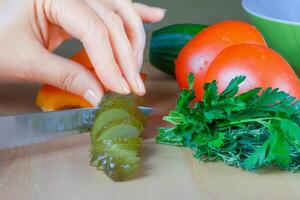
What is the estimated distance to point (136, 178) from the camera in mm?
589

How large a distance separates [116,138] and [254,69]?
0.19m

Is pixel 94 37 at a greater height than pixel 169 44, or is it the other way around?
pixel 94 37

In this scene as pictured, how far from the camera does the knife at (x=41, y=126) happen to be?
0.63 metres

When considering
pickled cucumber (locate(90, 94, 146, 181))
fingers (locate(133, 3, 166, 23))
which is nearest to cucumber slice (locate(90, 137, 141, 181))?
pickled cucumber (locate(90, 94, 146, 181))

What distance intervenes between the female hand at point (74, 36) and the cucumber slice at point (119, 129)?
3.6 inches

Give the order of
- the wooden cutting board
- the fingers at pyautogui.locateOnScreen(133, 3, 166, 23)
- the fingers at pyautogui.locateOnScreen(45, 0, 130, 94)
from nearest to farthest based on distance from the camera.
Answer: the wooden cutting board < the fingers at pyautogui.locateOnScreen(45, 0, 130, 94) < the fingers at pyautogui.locateOnScreen(133, 3, 166, 23)

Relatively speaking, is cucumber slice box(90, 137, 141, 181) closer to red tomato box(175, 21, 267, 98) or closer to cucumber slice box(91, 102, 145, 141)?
cucumber slice box(91, 102, 145, 141)

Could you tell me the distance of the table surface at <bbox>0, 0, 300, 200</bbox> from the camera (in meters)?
0.56

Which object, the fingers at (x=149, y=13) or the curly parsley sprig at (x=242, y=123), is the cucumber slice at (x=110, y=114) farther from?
the fingers at (x=149, y=13)

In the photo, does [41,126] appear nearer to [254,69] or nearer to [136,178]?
[136,178]

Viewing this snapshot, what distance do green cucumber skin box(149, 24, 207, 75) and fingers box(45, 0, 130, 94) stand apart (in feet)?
0.68

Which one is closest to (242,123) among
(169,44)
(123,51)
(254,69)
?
(254,69)

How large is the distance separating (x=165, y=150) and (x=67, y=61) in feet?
0.58

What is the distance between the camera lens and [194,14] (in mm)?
1289
